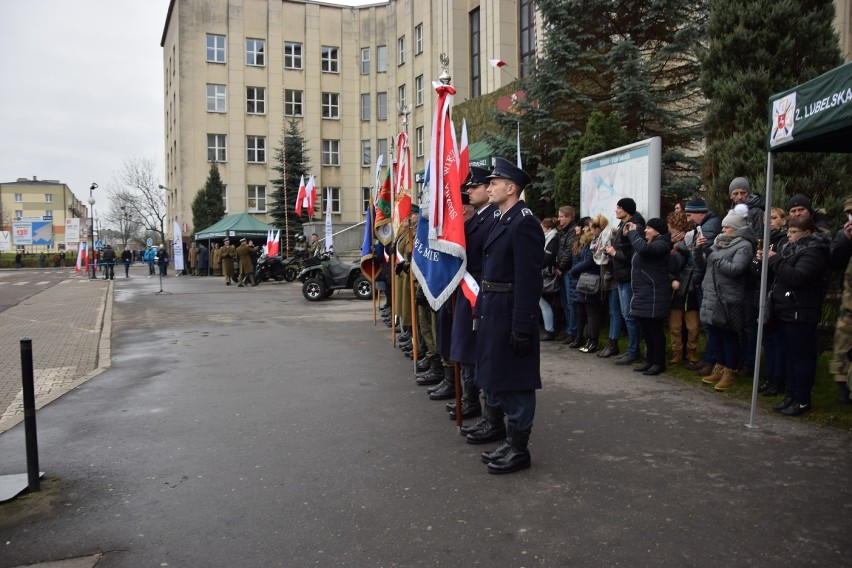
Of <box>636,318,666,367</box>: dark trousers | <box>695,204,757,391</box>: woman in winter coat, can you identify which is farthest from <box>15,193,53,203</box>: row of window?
<box>695,204,757,391</box>: woman in winter coat

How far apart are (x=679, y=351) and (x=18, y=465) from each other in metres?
7.08

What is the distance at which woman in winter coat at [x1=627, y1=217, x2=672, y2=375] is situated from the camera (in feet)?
25.6

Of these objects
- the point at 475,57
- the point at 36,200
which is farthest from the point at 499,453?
the point at 36,200

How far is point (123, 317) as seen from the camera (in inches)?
627

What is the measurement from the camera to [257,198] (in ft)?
165

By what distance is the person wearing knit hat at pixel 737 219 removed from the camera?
688cm

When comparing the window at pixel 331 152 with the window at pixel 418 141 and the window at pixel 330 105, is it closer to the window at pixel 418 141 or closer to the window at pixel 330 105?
the window at pixel 330 105

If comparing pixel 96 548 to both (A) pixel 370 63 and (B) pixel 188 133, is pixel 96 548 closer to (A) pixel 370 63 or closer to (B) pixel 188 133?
(B) pixel 188 133

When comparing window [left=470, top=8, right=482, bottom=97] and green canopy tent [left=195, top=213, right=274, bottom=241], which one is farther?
window [left=470, top=8, right=482, bottom=97]

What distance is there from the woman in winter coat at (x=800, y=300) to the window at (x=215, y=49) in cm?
4970

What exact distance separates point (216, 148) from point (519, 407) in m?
48.9

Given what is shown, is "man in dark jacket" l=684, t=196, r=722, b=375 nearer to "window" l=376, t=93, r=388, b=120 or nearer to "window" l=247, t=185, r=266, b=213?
"window" l=247, t=185, r=266, b=213

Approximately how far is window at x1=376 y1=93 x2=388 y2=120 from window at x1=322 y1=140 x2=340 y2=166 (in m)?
3.94

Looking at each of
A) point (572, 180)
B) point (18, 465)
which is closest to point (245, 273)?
point (572, 180)
